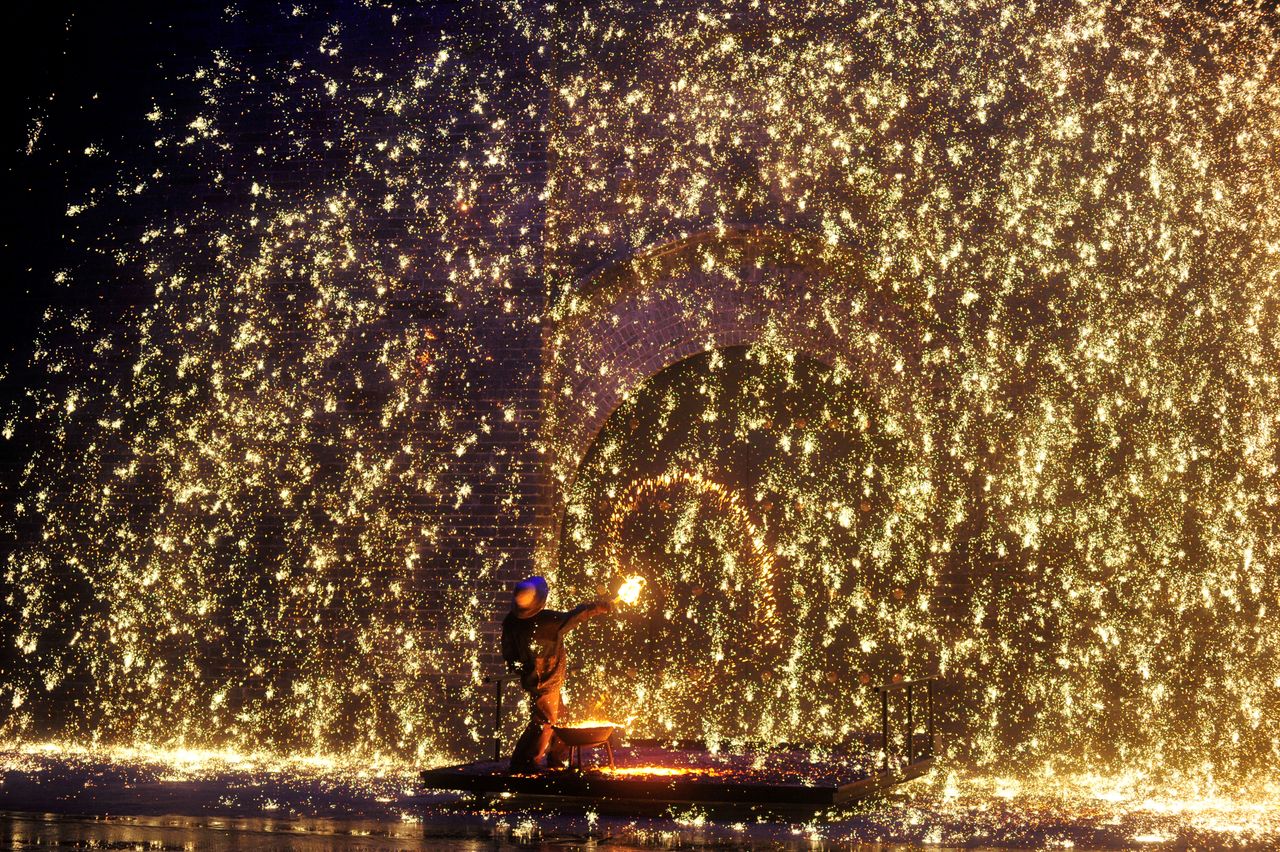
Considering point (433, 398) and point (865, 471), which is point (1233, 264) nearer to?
point (865, 471)

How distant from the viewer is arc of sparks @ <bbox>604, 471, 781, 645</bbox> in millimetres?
9258

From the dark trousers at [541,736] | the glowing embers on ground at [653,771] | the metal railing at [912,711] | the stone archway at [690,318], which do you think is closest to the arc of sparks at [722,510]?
the stone archway at [690,318]

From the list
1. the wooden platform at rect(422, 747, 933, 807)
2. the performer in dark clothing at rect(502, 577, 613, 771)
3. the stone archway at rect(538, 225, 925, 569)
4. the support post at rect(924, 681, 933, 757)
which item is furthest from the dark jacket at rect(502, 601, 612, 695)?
the support post at rect(924, 681, 933, 757)

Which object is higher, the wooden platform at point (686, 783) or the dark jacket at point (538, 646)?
the dark jacket at point (538, 646)

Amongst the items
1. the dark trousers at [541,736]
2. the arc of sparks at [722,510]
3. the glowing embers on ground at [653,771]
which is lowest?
the glowing embers on ground at [653,771]

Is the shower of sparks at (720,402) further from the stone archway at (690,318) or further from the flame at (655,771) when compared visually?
the flame at (655,771)

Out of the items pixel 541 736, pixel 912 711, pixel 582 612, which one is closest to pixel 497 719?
pixel 541 736

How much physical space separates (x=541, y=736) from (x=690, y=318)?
3.37 m

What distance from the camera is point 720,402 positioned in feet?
31.2

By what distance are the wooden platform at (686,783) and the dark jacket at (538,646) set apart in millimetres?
550

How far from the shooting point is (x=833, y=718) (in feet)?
29.8

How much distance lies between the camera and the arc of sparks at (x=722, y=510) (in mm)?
9258

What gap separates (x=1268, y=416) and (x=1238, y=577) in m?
1.15

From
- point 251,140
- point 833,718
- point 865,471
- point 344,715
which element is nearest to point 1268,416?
point 865,471
